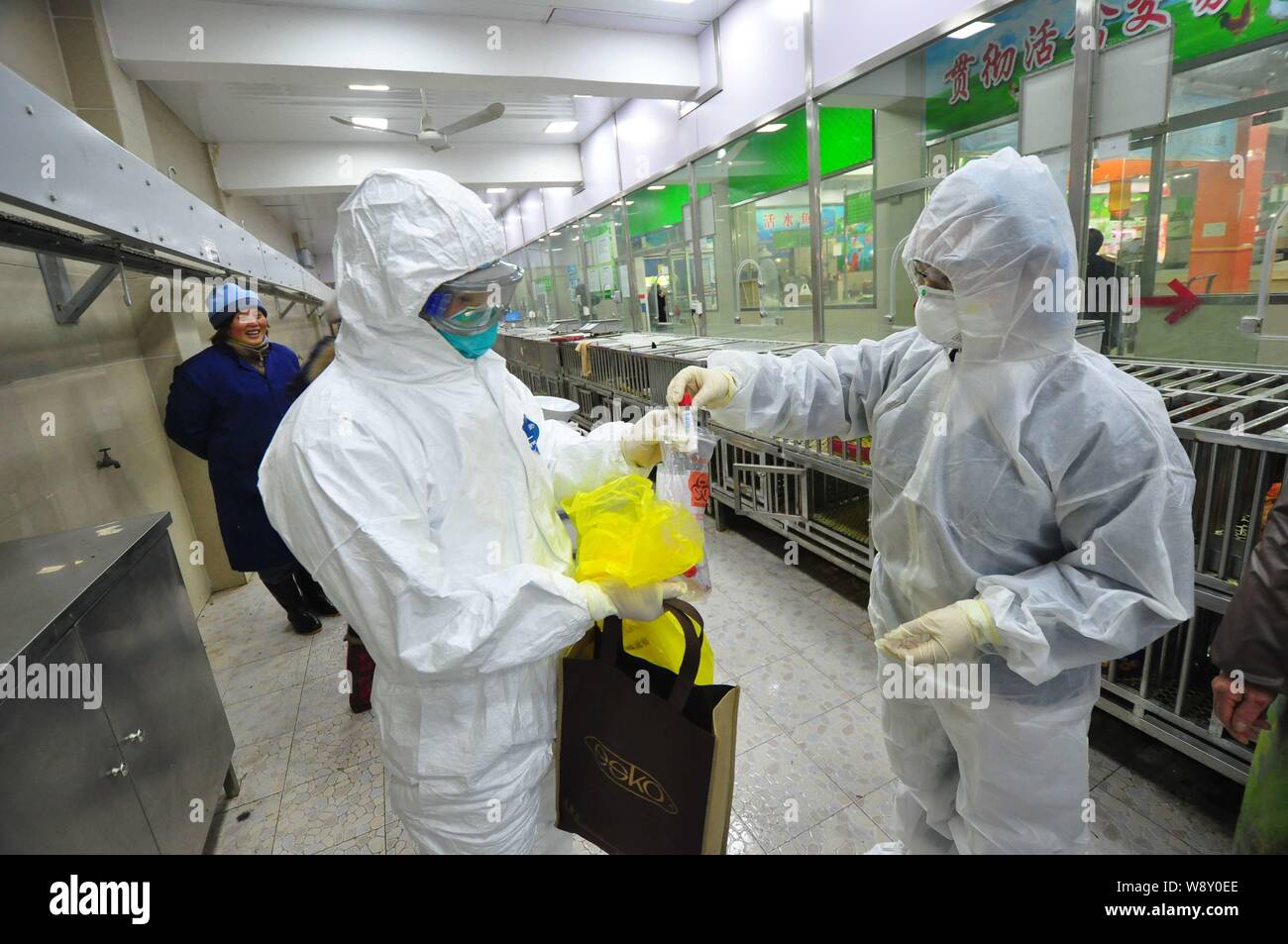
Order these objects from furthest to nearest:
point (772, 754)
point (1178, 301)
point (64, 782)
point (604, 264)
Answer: point (604, 264) < point (1178, 301) < point (772, 754) < point (64, 782)

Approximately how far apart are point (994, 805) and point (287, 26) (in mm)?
5051

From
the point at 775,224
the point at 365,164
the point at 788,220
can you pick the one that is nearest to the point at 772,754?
the point at 788,220

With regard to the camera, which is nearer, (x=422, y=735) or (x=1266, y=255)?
(x=422, y=735)

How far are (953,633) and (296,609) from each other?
10.1ft

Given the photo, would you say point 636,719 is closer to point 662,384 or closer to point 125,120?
point 662,384

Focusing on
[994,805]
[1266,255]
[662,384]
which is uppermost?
[1266,255]

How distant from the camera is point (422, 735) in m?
1.03

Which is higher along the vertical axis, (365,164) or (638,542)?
(365,164)

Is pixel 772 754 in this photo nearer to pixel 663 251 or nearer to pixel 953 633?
pixel 953 633

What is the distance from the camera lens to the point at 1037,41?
7.66ft

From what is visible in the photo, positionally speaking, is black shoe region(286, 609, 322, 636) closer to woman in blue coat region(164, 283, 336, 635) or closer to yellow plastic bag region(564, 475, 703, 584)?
woman in blue coat region(164, 283, 336, 635)

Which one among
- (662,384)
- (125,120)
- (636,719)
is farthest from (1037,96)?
(125,120)

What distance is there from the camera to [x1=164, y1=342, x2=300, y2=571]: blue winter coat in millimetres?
2465

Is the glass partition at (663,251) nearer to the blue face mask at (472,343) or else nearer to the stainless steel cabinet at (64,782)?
the blue face mask at (472,343)
